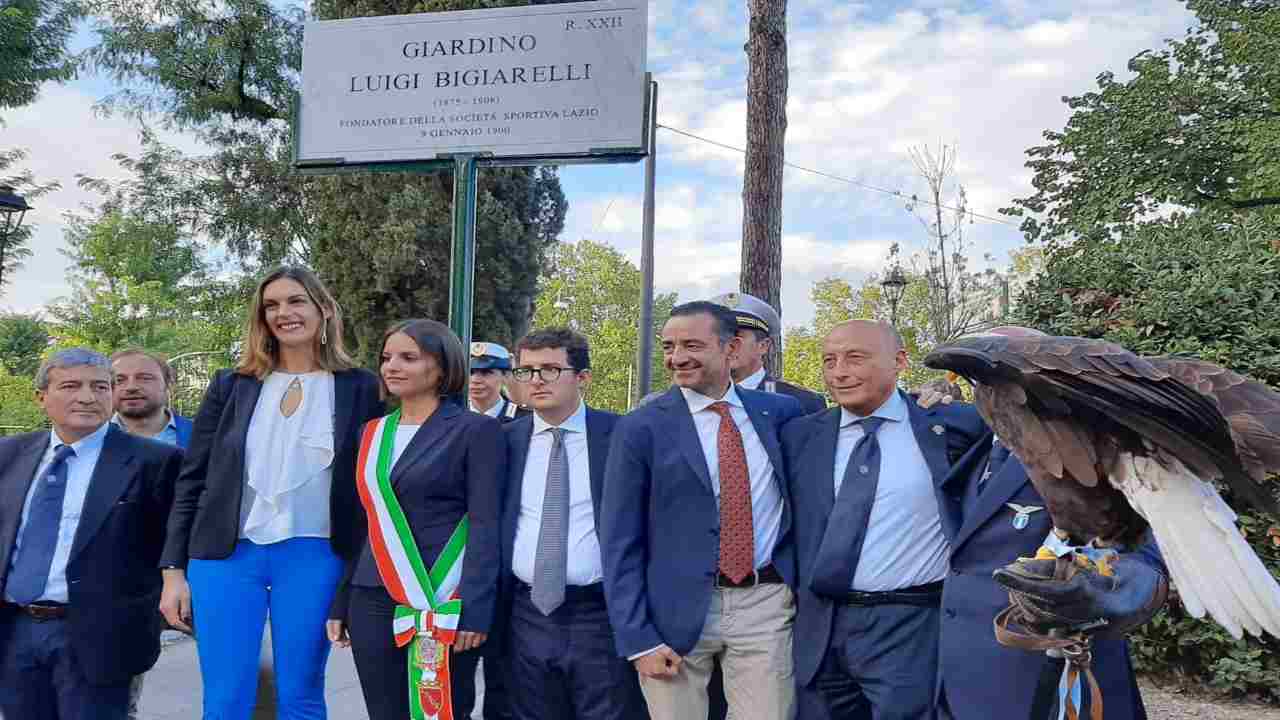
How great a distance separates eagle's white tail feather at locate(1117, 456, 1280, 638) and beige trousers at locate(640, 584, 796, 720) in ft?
4.10

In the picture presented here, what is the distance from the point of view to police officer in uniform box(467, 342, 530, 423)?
5.83 meters

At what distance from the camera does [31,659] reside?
10.9 ft

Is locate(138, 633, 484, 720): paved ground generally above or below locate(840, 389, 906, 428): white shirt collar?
below

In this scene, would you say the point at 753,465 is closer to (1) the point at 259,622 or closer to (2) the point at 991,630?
(2) the point at 991,630

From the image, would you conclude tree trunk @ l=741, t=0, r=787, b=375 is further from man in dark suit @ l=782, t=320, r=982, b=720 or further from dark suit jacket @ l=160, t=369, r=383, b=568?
dark suit jacket @ l=160, t=369, r=383, b=568

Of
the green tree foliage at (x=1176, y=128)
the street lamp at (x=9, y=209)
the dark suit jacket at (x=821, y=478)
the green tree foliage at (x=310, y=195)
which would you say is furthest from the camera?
the green tree foliage at (x=1176, y=128)

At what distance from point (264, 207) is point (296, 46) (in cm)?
332

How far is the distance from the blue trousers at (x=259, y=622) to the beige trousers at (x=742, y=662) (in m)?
1.12

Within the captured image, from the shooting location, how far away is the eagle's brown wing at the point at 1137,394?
6.60 feet

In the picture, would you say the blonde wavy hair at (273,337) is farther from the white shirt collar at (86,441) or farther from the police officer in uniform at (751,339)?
the police officer in uniform at (751,339)

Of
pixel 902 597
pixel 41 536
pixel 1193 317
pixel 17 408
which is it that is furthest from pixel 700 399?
pixel 17 408

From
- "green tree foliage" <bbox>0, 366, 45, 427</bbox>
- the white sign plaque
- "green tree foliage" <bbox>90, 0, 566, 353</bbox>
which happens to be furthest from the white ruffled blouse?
"green tree foliage" <bbox>0, 366, 45, 427</bbox>

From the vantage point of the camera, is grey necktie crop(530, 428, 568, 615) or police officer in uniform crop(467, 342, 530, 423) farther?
police officer in uniform crop(467, 342, 530, 423)

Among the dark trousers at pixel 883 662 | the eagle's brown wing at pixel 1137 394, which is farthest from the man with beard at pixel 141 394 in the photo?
the eagle's brown wing at pixel 1137 394
